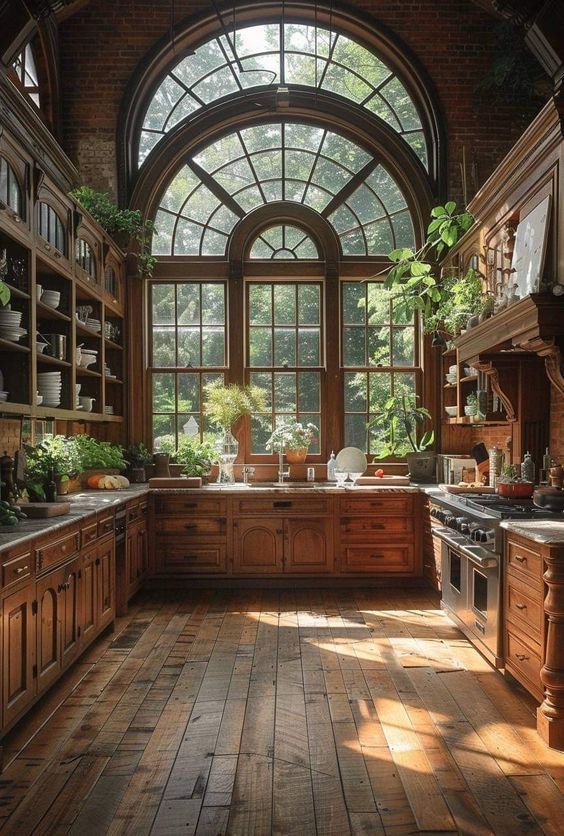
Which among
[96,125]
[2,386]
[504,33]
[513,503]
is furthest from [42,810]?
[504,33]

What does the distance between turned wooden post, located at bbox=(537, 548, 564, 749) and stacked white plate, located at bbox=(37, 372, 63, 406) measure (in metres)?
3.34

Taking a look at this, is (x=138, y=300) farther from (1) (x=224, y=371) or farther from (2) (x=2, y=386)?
(2) (x=2, y=386)

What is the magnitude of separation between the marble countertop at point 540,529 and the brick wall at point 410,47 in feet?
14.1

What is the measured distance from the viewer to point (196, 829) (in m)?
2.53

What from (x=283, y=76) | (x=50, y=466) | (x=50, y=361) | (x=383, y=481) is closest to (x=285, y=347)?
(x=383, y=481)

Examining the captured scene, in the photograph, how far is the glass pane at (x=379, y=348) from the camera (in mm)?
7238

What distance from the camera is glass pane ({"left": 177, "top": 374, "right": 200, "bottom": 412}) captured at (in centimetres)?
721

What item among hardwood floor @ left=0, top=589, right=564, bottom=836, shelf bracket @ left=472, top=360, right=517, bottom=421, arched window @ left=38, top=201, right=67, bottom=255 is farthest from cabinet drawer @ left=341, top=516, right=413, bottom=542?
arched window @ left=38, top=201, right=67, bottom=255

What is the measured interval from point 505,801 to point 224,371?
505cm

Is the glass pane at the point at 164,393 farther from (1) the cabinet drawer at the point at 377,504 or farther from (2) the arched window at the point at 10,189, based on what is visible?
(2) the arched window at the point at 10,189

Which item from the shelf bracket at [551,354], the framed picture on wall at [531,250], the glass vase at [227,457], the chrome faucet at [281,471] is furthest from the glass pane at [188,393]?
the shelf bracket at [551,354]

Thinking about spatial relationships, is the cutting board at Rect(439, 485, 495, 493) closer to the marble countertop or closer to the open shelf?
the marble countertop

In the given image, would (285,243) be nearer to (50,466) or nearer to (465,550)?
(50,466)

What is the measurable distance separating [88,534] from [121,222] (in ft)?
11.1
